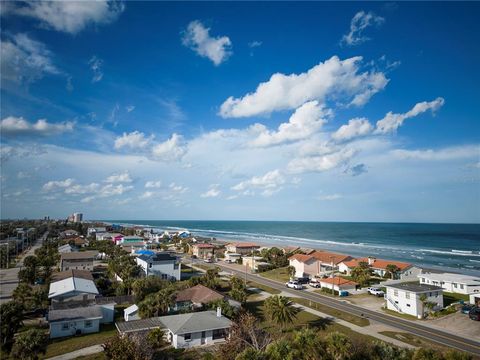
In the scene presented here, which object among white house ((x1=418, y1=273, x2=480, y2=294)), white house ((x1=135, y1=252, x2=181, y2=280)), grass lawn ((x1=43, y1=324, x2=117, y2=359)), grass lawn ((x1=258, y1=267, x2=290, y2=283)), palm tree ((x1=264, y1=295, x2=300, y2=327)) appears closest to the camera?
grass lawn ((x1=43, y1=324, x2=117, y2=359))

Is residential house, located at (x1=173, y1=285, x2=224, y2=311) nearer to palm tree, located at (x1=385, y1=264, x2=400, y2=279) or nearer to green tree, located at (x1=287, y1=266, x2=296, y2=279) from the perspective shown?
green tree, located at (x1=287, y1=266, x2=296, y2=279)

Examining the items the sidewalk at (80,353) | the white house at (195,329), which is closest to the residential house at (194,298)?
the white house at (195,329)

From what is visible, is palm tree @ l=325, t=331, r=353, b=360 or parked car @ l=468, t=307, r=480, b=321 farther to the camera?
parked car @ l=468, t=307, r=480, b=321

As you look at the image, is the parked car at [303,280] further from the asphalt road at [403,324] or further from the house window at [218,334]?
the house window at [218,334]

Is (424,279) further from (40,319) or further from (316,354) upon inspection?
(40,319)

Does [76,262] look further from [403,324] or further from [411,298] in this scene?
[411,298]

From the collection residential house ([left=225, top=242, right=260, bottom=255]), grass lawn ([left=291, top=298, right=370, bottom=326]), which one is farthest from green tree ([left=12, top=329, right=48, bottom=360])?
residential house ([left=225, top=242, right=260, bottom=255])

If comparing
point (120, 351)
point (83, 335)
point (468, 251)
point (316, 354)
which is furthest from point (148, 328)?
point (468, 251)

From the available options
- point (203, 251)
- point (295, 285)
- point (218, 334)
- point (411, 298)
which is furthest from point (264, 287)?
point (203, 251)
